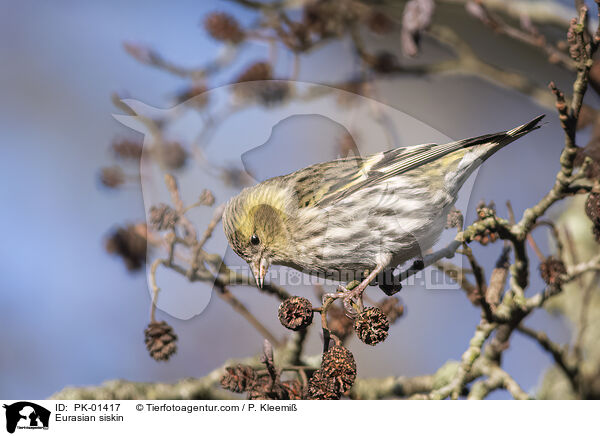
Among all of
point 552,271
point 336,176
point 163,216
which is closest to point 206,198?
point 163,216

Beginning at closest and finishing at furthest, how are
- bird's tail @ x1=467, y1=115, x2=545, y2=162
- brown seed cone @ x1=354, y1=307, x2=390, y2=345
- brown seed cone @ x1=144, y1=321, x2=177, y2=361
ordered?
brown seed cone @ x1=354, y1=307, x2=390, y2=345, bird's tail @ x1=467, y1=115, x2=545, y2=162, brown seed cone @ x1=144, y1=321, x2=177, y2=361

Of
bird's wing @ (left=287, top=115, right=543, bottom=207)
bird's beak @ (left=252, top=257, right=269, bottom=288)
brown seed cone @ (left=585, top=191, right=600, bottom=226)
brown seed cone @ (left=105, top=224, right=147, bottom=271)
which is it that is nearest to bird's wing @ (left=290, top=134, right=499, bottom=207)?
bird's wing @ (left=287, top=115, right=543, bottom=207)

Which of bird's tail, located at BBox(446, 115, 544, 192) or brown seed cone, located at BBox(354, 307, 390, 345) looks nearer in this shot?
brown seed cone, located at BBox(354, 307, 390, 345)

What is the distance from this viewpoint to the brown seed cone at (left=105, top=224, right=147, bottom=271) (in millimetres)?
842

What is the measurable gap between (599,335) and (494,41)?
66 cm

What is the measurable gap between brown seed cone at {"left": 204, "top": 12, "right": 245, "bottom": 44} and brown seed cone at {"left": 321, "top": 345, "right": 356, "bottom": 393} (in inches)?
22.5

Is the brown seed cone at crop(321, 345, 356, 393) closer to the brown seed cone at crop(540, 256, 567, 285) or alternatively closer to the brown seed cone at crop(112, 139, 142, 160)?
the brown seed cone at crop(540, 256, 567, 285)

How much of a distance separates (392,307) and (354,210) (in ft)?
0.58

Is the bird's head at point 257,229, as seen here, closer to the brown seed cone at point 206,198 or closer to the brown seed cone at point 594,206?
the brown seed cone at point 206,198

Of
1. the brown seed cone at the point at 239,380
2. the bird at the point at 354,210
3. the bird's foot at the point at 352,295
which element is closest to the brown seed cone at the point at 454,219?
the bird at the point at 354,210

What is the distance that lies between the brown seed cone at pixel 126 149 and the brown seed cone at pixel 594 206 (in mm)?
743

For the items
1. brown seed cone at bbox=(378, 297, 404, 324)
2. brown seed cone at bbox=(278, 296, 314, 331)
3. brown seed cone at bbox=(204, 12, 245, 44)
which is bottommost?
brown seed cone at bbox=(278, 296, 314, 331)

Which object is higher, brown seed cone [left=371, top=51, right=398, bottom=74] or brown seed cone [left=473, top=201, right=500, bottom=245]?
brown seed cone [left=371, top=51, right=398, bottom=74]
